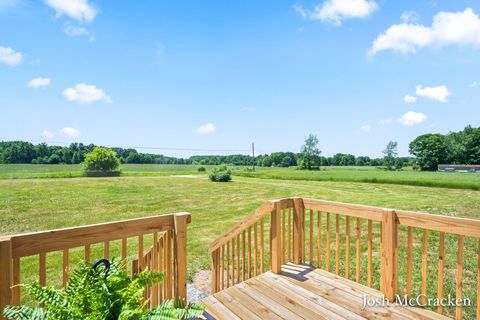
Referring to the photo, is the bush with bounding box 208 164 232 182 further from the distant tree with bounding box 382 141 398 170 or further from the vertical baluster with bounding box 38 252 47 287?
the distant tree with bounding box 382 141 398 170

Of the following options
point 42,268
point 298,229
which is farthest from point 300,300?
point 42,268

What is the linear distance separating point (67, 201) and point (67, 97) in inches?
605

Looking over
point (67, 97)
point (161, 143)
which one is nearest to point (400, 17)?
point (67, 97)

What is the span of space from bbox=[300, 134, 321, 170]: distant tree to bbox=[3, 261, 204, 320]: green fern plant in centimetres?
5021

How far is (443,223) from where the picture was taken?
2162mm

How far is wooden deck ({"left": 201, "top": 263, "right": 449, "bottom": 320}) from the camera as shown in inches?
92.4

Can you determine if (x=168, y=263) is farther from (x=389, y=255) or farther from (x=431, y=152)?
(x=431, y=152)

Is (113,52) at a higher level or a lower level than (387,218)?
higher

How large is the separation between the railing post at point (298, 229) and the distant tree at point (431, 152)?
173 feet

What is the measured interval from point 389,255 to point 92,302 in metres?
2.57

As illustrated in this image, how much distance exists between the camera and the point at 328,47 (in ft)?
29.0

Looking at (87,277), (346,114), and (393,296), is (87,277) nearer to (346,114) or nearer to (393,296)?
(393,296)

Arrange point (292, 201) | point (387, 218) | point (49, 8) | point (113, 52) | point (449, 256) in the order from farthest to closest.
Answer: point (113, 52), point (49, 8), point (449, 256), point (292, 201), point (387, 218)

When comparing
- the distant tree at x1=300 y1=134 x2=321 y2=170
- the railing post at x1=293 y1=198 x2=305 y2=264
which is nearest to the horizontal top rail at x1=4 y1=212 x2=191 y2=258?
the railing post at x1=293 y1=198 x2=305 y2=264
